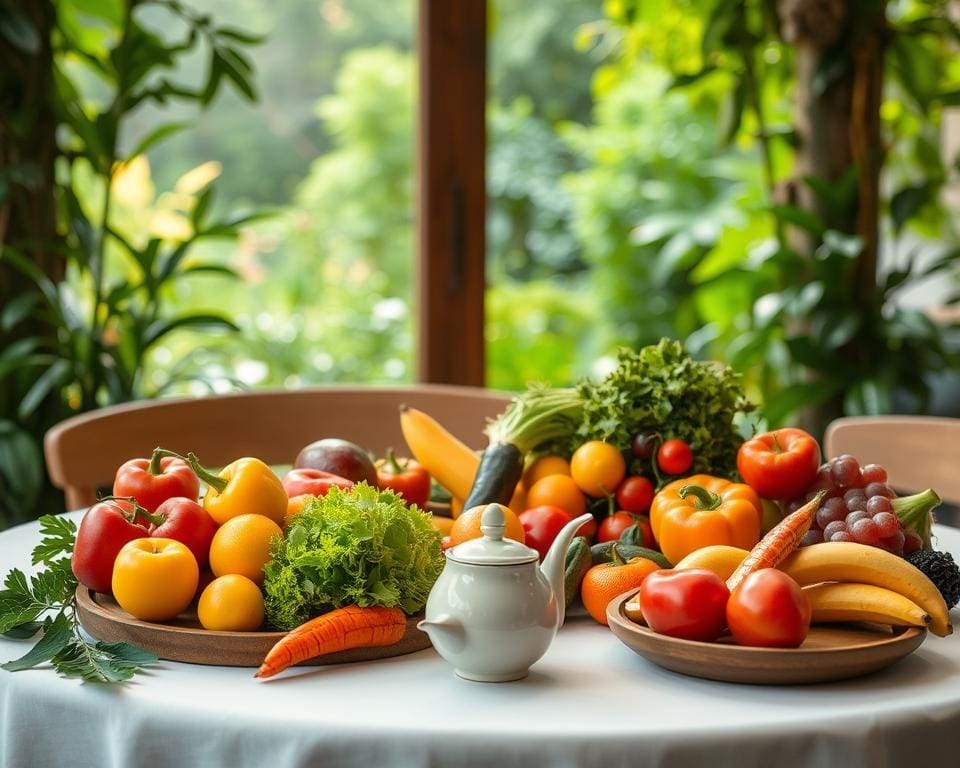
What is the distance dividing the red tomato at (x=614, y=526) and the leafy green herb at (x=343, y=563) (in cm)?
31

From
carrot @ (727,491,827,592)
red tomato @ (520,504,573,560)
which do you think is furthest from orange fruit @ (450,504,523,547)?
carrot @ (727,491,827,592)

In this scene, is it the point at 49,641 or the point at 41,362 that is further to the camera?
the point at 41,362

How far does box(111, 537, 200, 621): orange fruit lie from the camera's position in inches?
43.1

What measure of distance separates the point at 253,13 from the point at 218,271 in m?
1.13

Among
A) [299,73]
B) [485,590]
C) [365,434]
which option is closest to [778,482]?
[485,590]

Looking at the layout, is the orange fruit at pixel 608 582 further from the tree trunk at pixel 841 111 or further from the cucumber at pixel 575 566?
the tree trunk at pixel 841 111

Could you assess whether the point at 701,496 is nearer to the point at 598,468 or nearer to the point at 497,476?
the point at 598,468

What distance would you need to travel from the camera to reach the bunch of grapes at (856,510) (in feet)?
4.03

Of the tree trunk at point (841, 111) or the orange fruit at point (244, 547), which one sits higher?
the tree trunk at point (841, 111)

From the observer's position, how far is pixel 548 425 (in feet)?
5.12

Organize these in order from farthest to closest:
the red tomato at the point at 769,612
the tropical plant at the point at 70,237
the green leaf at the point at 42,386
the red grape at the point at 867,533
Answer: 1. the tropical plant at the point at 70,237
2. the green leaf at the point at 42,386
3. the red grape at the point at 867,533
4. the red tomato at the point at 769,612

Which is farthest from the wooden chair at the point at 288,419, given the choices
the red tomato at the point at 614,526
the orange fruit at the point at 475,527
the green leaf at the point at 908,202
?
the green leaf at the point at 908,202

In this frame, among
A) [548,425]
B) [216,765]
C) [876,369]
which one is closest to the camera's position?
[216,765]

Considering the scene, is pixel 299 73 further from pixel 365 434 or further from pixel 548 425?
pixel 548 425
